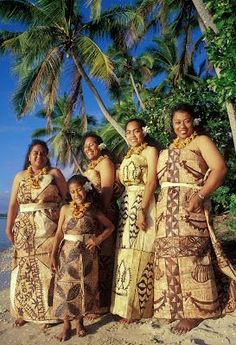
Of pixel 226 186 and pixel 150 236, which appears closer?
pixel 150 236

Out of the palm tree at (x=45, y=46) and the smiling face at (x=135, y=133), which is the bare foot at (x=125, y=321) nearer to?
the smiling face at (x=135, y=133)

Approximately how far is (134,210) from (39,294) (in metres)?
1.45

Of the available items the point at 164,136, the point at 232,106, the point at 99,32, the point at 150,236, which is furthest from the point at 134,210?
the point at 99,32

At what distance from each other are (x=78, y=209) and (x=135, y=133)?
1.01 metres

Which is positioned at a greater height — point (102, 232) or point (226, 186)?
point (226, 186)

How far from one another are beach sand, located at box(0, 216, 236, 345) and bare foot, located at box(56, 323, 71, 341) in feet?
0.13

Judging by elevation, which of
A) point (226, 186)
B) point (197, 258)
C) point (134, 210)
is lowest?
point (197, 258)

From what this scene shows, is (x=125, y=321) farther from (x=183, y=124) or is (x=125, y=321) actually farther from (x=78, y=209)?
(x=183, y=124)

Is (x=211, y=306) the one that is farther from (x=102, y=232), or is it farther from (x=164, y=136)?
(x=164, y=136)

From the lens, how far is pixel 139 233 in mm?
4977

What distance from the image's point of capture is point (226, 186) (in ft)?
42.5

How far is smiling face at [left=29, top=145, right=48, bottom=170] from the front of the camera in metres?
5.45

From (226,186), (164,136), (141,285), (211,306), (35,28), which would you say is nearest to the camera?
(211,306)

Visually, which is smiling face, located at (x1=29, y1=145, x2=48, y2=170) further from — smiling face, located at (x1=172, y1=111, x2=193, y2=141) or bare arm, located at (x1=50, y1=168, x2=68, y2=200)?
smiling face, located at (x1=172, y1=111, x2=193, y2=141)
